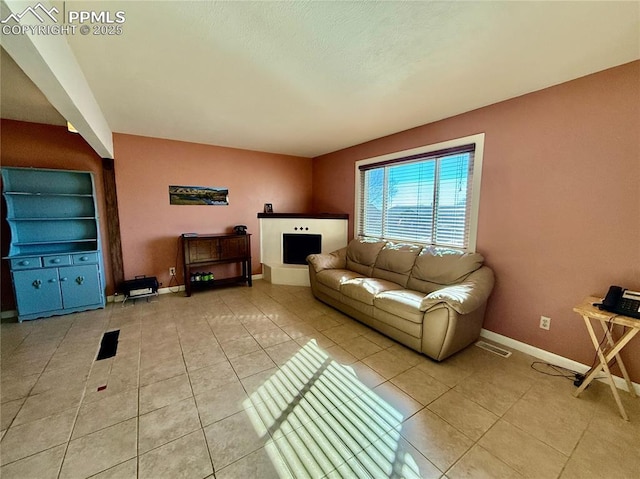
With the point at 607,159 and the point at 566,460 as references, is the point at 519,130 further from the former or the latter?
the point at 566,460

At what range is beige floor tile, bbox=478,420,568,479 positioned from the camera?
1303 mm

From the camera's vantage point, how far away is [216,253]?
14.3 feet

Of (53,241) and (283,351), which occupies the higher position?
(53,241)

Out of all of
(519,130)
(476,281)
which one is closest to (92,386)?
(476,281)

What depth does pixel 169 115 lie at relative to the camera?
2.94 metres

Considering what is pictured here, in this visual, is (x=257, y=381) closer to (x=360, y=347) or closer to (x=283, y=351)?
(x=283, y=351)

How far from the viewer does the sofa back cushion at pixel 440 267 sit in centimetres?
261

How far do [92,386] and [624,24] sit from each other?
4.37 m

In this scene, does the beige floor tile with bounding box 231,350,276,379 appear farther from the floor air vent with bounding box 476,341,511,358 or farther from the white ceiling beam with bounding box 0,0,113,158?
the white ceiling beam with bounding box 0,0,113,158

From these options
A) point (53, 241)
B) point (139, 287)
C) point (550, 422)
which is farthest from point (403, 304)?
point (53, 241)

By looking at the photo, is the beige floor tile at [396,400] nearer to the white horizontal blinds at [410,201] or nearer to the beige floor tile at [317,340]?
the beige floor tile at [317,340]

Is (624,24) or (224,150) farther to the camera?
(224,150)

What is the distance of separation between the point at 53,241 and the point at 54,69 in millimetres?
2785

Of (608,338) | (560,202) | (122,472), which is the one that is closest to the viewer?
(122,472)
